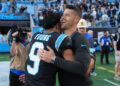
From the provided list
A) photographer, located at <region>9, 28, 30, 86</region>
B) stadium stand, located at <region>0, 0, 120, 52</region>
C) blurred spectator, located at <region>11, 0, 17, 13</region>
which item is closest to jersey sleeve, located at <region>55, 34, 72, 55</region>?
photographer, located at <region>9, 28, 30, 86</region>

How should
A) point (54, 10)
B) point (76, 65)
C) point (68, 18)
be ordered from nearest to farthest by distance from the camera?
1. point (76, 65)
2. point (68, 18)
3. point (54, 10)

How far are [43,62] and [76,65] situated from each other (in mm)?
331

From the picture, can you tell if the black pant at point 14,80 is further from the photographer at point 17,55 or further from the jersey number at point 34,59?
the jersey number at point 34,59

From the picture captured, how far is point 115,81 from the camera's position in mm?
6945

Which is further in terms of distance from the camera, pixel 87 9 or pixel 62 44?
pixel 87 9

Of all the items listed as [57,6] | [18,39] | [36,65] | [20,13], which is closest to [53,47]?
[36,65]

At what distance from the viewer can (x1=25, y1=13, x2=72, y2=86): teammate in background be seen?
2.04m

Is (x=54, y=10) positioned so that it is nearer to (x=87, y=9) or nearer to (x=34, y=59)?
(x=87, y=9)

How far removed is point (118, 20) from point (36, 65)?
1955 cm

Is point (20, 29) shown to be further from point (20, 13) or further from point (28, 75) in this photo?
point (20, 13)

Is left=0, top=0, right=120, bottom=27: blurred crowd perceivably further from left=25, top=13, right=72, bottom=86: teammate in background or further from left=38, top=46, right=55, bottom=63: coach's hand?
left=38, top=46, right=55, bottom=63: coach's hand

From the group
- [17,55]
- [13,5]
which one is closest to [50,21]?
[17,55]

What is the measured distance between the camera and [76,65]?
79.1 inches

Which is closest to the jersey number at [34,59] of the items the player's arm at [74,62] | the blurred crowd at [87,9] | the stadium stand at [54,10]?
the player's arm at [74,62]
